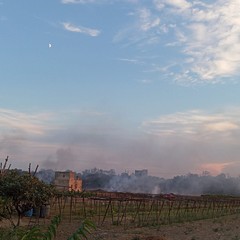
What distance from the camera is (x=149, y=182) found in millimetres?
102750

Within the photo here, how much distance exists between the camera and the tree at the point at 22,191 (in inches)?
585

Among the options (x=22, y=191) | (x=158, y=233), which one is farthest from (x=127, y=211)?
(x=22, y=191)

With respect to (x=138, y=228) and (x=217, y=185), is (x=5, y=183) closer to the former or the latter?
(x=138, y=228)

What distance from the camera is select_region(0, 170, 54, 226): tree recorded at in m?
14.9

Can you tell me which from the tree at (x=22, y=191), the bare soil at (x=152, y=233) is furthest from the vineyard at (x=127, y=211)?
the tree at (x=22, y=191)

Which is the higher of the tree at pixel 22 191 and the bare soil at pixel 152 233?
the tree at pixel 22 191

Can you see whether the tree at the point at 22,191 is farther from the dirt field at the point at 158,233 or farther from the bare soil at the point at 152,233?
the dirt field at the point at 158,233

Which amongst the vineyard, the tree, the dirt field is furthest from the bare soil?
the tree

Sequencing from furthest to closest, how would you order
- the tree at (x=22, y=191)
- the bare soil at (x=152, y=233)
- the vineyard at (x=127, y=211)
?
the vineyard at (x=127, y=211), the bare soil at (x=152, y=233), the tree at (x=22, y=191)

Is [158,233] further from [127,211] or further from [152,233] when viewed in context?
[127,211]

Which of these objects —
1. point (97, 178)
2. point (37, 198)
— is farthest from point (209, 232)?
point (97, 178)

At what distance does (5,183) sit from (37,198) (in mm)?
1221

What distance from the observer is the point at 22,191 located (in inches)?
585

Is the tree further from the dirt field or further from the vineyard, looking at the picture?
the vineyard
